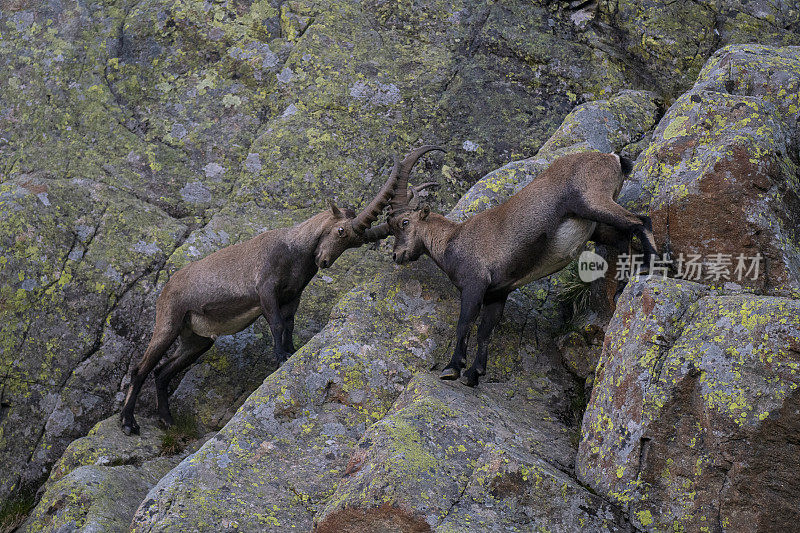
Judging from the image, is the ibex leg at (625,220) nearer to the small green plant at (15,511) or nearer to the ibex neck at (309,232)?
the ibex neck at (309,232)

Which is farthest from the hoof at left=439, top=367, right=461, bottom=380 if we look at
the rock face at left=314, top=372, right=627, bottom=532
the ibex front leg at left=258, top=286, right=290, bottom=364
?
the ibex front leg at left=258, top=286, right=290, bottom=364

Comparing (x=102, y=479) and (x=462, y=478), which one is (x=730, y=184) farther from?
(x=102, y=479)

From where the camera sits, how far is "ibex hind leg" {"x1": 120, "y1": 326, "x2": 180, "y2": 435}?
930 centimetres

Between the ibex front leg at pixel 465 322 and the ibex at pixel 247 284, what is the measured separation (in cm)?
187

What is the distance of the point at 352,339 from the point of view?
27.1ft

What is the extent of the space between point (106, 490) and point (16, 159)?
5802 mm

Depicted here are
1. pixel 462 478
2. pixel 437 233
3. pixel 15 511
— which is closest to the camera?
pixel 462 478

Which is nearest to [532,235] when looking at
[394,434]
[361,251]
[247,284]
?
[394,434]

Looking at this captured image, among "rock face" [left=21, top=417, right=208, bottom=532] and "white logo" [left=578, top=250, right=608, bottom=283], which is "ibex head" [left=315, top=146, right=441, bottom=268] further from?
"rock face" [left=21, top=417, right=208, bottom=532]

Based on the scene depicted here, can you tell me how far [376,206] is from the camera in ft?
31.8

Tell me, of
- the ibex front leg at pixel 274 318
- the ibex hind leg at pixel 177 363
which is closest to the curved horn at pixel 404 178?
the ibex front leg at pixel 274 318

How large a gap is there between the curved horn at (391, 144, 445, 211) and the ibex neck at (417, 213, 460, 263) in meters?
0.67

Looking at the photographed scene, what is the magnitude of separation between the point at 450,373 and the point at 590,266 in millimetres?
1891

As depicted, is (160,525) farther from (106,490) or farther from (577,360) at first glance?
(577,360)
